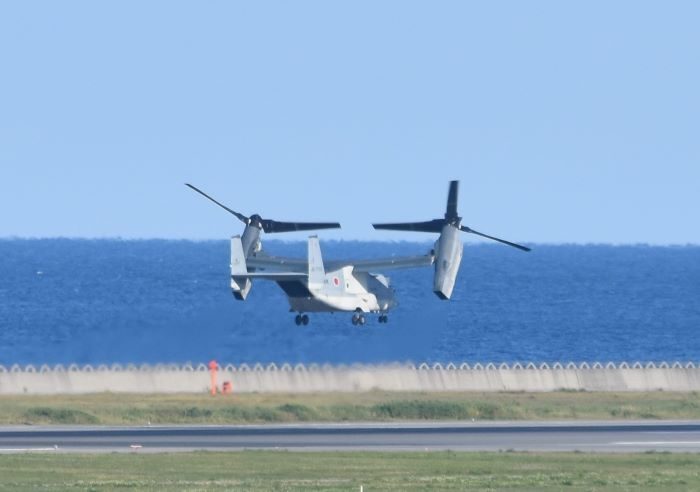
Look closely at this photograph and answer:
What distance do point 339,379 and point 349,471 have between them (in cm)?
3316

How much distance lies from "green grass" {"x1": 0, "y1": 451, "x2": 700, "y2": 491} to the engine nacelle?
74.8ft

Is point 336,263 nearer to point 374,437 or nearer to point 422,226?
point 422,226

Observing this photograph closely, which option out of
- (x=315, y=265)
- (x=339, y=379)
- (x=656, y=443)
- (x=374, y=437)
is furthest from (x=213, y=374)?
(x=656, y=443)

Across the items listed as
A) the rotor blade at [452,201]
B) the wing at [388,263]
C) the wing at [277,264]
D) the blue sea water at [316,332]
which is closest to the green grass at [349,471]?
the wing at [277,264]

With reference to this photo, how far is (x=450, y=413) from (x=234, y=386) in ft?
50.1

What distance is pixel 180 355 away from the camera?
83.1 m

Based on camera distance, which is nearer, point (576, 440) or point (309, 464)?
point (309, 464)

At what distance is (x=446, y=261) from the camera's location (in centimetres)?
7425

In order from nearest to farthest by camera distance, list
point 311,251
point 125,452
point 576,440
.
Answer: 1. point 125,452
2. point 576,440
3. point 311,251

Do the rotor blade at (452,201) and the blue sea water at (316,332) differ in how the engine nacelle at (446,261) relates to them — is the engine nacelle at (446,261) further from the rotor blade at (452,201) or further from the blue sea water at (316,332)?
the blue sea water at (316,332)

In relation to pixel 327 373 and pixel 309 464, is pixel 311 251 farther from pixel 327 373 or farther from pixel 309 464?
pixel 309 464

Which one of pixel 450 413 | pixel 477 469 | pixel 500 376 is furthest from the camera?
pixel 500 376

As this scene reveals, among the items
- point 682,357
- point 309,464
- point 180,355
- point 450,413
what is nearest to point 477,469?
point 309,464

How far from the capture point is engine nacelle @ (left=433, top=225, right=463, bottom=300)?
73.3 metres
